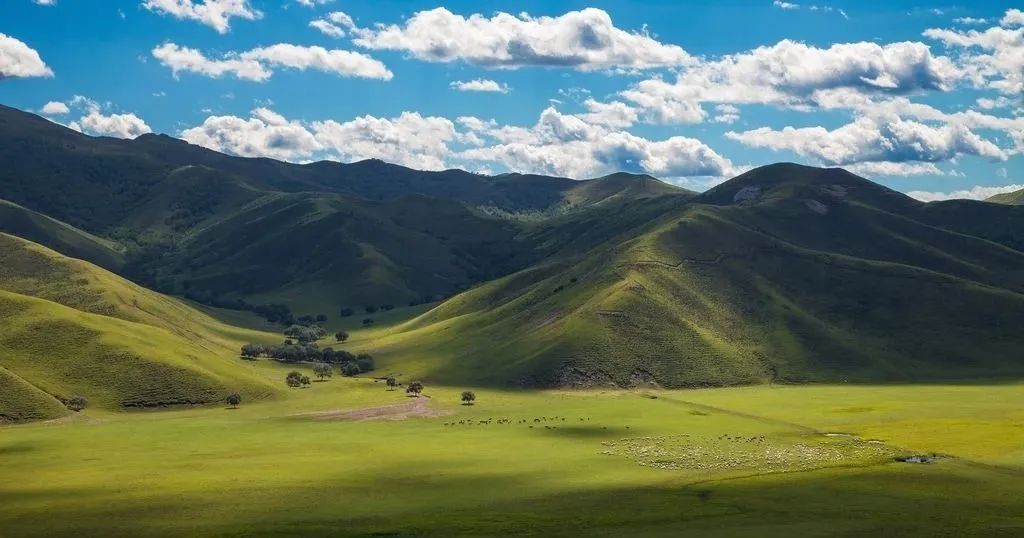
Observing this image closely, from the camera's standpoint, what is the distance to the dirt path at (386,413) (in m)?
167

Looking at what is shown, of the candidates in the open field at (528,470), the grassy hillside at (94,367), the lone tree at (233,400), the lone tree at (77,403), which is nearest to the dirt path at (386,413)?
the open field at (528,470)

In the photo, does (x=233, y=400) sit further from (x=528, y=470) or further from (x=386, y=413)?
(x=528, y=470)

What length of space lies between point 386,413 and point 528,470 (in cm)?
5986

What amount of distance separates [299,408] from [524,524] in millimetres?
98891

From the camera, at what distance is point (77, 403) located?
164 meters

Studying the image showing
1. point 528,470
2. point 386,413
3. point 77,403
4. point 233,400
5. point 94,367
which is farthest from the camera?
point 94,367

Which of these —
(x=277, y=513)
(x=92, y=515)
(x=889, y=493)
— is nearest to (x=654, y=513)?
(x=889, y=493)

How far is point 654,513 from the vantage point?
93312mm

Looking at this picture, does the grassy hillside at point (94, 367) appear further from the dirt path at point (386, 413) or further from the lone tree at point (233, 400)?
the dirt path at point (386, 413)

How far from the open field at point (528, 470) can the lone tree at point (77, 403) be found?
11.9 feet

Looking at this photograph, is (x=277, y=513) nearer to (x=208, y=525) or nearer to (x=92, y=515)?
(x=208, y=525)

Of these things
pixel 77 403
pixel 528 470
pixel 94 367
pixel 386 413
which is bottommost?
pixel 77 403

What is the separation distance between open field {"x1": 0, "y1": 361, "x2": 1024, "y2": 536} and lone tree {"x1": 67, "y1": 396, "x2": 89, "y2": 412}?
11.9 feet

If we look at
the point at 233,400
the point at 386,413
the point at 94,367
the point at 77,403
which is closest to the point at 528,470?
the point at 386,413
